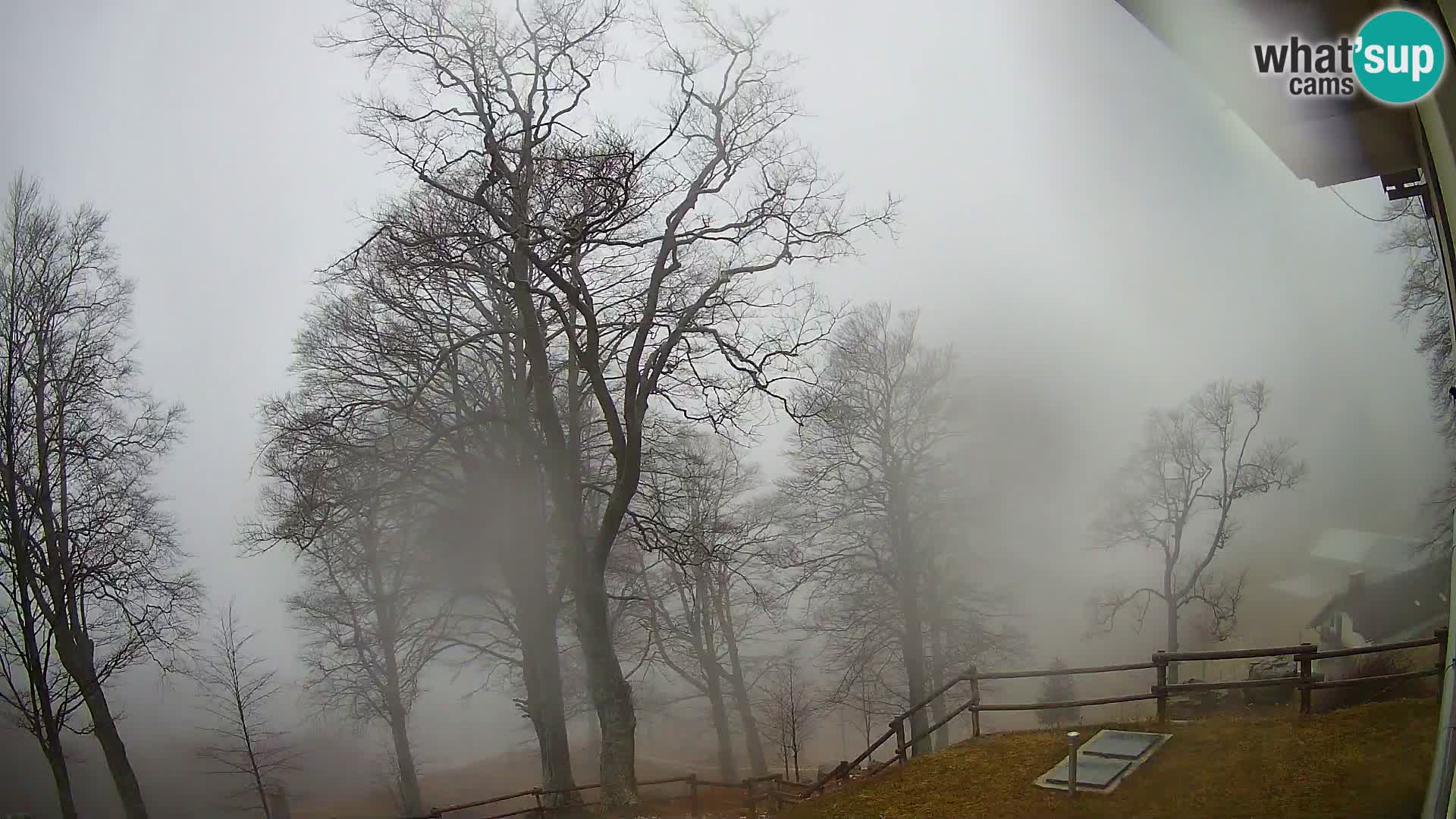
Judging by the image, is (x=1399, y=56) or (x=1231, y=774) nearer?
(x=1399, y=56)

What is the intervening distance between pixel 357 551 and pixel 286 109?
227 cm

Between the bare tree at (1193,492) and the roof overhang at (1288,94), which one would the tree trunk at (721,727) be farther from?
the roof overhang at (1288,94)

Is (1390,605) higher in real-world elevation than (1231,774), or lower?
higher

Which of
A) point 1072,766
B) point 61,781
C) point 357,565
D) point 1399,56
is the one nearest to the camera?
point 1399,56

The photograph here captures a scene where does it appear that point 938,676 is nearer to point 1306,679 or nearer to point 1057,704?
point 1057,704

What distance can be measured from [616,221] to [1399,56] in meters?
2.92

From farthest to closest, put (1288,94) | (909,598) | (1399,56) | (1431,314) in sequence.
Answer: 1. (909,598)
2. (1431,314)
3. (1288,94)
4. (1399,56)

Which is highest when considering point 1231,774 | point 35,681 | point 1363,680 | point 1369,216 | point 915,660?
point 1369,216

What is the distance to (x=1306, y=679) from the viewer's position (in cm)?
327

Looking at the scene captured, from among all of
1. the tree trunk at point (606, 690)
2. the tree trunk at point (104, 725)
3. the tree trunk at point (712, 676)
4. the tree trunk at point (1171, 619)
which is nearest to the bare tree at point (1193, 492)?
the tree trunk at point (1171, 619)

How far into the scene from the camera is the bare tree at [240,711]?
3.86 metres

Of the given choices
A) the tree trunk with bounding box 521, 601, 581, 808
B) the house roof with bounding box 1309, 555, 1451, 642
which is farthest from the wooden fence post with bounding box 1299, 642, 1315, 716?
the tree trunk with bounding box 521, 601, 581, 808

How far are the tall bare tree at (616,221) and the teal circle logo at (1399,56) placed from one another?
71.8 inches

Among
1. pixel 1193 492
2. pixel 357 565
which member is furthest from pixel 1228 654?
pixel 357 565
